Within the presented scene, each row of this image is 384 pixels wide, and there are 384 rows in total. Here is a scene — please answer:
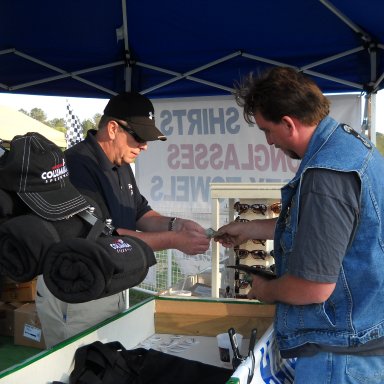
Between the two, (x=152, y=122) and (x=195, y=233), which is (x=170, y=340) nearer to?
(x=195, y=233)

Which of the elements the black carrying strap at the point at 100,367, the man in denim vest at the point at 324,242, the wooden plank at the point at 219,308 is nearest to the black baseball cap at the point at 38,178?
the man in denim vest at the point at 324,242

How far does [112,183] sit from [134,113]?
14.5 inches

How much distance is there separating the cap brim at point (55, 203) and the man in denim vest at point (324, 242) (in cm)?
55

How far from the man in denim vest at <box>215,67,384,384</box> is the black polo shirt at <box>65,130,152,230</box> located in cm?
102

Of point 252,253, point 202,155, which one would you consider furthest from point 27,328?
point 252,253

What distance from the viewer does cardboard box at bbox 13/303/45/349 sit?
4.42m

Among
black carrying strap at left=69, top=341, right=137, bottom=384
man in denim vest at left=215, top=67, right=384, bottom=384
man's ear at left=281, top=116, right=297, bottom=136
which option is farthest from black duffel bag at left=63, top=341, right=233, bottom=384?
man's ear at left=281, top=116, right=297, bottom=136

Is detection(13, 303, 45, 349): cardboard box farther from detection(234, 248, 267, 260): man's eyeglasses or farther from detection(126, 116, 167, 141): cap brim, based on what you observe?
detection(126, 116, 167, 141): cap brim

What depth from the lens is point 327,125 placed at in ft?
4.44

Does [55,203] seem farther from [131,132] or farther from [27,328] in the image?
[27,328]

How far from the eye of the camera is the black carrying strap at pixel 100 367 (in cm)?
153

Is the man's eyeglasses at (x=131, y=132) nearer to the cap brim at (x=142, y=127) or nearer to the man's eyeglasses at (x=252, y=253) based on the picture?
the cap brim at (x=142, y=127)

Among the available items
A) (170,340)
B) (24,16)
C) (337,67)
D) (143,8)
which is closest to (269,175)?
(337,67)

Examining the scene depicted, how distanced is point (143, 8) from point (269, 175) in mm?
2083
